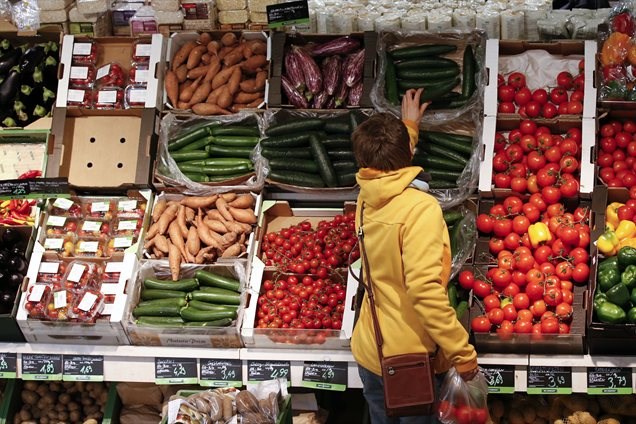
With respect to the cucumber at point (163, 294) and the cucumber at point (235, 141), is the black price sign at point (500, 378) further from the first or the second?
the cucumber at point (235, 141)

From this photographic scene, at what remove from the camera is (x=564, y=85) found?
475 centimetres

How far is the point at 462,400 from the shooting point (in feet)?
12.2

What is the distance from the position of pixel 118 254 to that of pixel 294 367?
1.08 meters

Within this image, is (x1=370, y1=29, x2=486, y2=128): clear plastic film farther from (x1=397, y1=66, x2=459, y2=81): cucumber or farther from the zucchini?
the zucchini

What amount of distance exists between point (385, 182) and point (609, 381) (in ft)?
4.92

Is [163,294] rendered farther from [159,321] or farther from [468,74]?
[468,74]

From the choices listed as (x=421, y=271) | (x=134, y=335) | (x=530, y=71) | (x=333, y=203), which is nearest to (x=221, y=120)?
(x=333, y=203)

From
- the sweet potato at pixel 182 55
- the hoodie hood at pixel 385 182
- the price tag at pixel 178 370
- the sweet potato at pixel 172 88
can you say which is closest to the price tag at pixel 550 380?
the hoodie hood at pixel 385 182

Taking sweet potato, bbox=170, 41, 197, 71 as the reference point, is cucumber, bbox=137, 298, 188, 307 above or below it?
below

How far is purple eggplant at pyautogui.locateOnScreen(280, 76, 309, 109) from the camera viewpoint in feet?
16.2

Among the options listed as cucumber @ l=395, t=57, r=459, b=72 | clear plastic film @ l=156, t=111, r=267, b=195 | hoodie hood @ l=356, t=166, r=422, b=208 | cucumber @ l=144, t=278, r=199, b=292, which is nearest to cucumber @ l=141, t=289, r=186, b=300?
cucumber @ l=144, t=278, r=199, b=292

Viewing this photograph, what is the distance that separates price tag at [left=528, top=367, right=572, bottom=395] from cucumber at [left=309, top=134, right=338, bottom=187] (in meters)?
1.38

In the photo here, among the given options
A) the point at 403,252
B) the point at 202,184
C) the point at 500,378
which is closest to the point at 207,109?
the point at 202,184

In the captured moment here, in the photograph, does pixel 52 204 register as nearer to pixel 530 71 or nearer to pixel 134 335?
pixel 134 335
